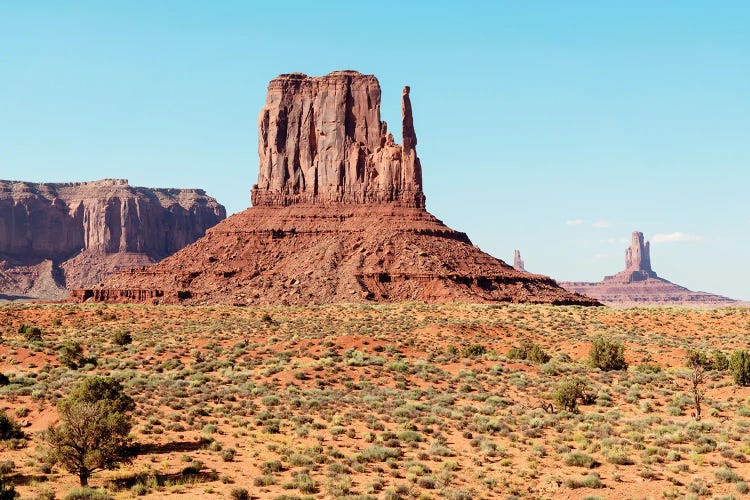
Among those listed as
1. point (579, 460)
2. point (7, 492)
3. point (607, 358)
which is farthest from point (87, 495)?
point (607, 358)

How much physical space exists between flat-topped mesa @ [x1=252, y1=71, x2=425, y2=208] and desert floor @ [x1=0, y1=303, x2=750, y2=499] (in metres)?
53.8

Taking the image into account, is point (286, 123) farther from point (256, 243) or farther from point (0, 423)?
point (0, 423)

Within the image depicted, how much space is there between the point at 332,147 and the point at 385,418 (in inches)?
3524

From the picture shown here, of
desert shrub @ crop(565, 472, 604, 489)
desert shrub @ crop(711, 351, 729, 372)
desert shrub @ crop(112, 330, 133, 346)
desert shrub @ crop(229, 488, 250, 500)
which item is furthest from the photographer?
desert shrub @ crop(112, 330, 133, 346)

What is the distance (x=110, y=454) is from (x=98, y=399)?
15.4 ft

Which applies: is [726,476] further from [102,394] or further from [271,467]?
[102,394]

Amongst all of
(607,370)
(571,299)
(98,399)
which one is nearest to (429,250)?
(571,299)

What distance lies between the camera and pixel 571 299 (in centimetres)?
9731

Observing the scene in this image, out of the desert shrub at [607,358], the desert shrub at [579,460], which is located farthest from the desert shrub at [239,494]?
the desert shrub at [607,358]

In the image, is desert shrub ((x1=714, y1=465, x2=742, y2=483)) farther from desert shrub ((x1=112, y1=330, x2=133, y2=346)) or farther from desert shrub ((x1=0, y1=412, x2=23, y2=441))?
desert shrub ((x1=112, y1=330, x2=133, y2=346))

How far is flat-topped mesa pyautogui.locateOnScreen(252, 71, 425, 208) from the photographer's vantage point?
110 metres

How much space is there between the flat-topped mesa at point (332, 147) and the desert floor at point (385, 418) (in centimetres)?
5377

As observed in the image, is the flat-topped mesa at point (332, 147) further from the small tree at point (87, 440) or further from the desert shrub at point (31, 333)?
the small tree at point (87, 440)

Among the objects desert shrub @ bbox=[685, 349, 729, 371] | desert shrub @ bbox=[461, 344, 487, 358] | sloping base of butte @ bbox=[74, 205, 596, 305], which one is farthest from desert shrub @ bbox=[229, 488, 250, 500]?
sloping base of butte @ bbox=[74, 205, 596, 305]
